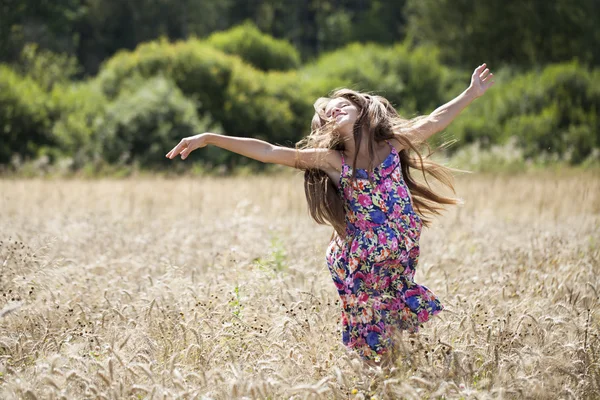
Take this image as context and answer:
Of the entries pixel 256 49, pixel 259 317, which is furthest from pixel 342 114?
pixel 256 49

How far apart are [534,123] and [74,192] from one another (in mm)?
19007

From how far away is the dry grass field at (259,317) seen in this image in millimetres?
3271

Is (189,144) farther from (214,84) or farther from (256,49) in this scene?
(256,49)

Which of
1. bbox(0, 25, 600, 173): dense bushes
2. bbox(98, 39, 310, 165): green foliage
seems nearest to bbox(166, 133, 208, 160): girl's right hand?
bbox(0, 25, 600, 173): dense bushes

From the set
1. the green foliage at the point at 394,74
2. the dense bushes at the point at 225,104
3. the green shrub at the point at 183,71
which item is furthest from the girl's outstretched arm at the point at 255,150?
the green foliage at the point at 394,74

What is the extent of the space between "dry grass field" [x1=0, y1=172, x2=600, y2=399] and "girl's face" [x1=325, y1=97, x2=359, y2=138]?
1.14 meters

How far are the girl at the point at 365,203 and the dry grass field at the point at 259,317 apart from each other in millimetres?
202

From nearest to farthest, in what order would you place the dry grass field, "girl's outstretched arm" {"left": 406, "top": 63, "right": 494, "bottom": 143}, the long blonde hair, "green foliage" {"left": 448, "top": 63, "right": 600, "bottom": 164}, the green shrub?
the dry grass field, the long blonde hair, "girl's outstretched arm" {"left": 406, "top": 63, "right": 494, "bottom": 143}, the green shrub, "green foliage" {"left": 448, "top": 63, "right": 600, "bottom": 164}

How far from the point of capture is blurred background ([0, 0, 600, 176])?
20.4m

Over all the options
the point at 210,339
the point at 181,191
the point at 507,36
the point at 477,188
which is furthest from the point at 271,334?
the point at 507,36

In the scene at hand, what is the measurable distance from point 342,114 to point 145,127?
16.7 metres

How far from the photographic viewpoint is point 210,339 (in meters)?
3.89

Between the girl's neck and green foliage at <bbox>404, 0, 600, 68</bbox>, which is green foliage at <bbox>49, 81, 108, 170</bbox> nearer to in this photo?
the girl's neck

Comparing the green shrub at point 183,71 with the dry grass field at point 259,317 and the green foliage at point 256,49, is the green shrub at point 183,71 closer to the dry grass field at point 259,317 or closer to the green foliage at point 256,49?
the green foliage at point 256,49
